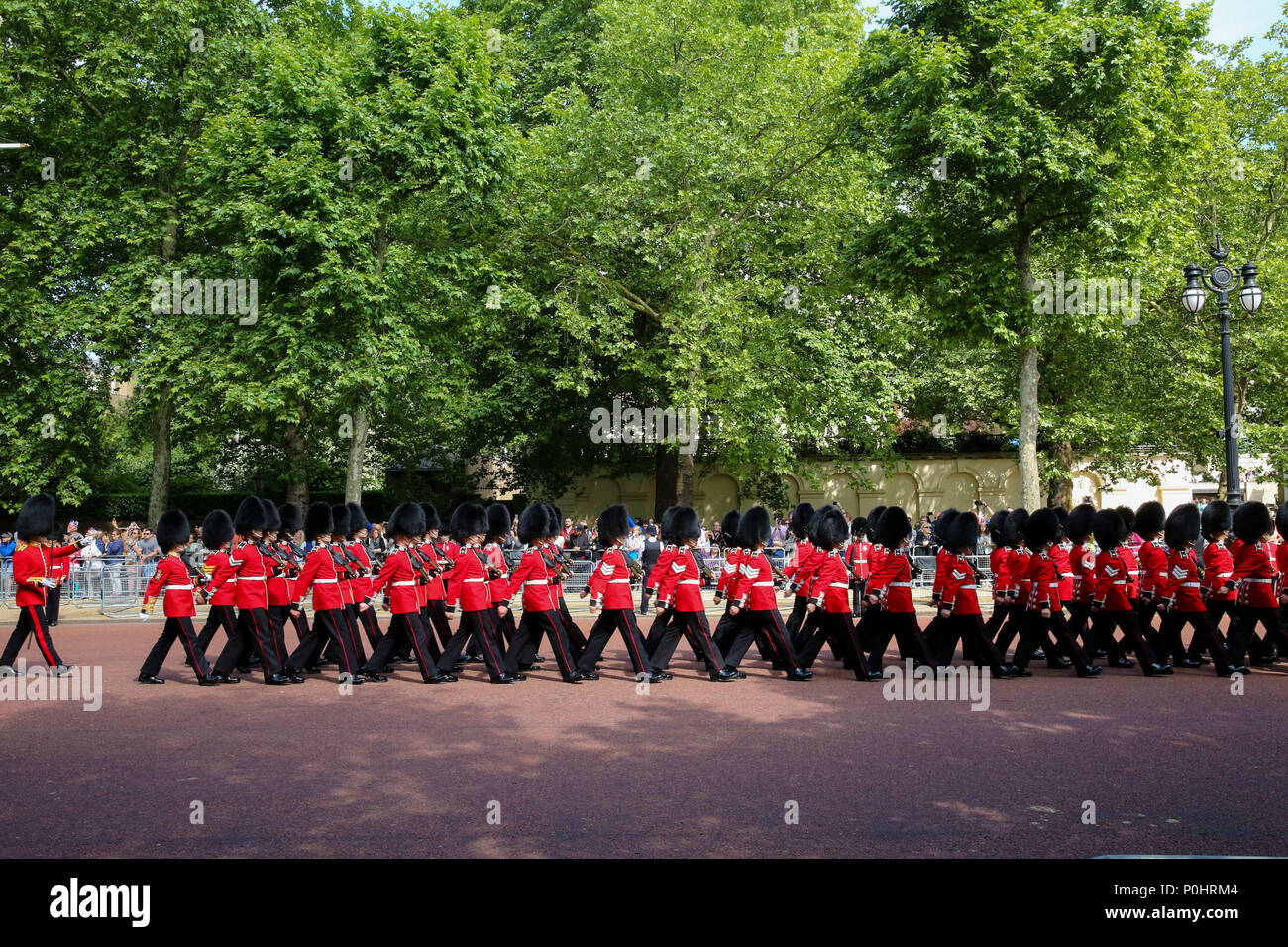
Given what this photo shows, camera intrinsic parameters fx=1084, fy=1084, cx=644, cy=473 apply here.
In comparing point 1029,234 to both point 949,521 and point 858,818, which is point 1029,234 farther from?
point 858,818

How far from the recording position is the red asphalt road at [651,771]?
5676 mm

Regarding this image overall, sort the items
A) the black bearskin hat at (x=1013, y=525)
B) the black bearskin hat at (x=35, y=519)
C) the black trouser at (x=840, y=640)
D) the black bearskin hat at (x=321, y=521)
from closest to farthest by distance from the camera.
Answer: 1. the black trouser at (x=840, y=640)
2. the black bearskin hat at (x=35, y=519)
3. the black bearskin hat at (x=321, y=521)
4. the black bearskin hat at (x=1013, y=525)

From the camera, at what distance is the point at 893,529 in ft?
38.6

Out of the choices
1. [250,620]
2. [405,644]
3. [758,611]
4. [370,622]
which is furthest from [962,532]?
[250,620]

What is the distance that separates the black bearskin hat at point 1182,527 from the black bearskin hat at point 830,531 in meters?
3.55

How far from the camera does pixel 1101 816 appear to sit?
6.04 m

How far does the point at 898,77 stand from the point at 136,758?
56.6ft

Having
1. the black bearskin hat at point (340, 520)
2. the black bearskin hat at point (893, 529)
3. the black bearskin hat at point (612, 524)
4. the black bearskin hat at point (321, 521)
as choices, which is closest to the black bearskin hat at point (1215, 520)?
the black bearskin hat at point (893, 529)

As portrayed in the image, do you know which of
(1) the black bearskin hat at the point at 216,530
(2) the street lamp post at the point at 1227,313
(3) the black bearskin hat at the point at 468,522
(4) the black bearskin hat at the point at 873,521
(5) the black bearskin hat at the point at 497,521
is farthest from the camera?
(2) the street lamp post at the point at 1227,313

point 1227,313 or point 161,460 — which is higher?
point 1227,313

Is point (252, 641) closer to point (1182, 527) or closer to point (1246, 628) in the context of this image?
point (1182, 527)

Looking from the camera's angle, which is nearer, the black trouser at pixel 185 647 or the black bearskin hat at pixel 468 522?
the black trouser at pixel 185 647

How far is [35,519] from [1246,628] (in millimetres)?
13186

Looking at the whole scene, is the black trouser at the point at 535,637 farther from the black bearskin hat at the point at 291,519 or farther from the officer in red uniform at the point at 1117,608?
the officer in red uniform at the point at 1117,608
